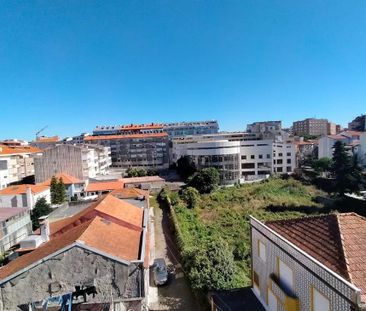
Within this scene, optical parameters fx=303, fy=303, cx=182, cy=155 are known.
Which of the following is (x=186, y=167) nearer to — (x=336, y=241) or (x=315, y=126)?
(x=336, y=241)

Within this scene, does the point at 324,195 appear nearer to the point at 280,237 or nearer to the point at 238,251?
the point at 238,251

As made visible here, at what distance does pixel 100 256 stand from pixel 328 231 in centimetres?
936

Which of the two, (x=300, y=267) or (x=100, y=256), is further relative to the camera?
(x=100, y=256)

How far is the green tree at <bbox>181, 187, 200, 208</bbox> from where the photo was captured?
41688 mm

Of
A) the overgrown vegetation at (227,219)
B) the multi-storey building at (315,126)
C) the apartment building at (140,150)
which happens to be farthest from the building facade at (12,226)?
the multi-storey building at (315,126)

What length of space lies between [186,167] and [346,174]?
28.0m

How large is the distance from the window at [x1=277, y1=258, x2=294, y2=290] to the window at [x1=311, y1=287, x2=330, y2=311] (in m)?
1.34

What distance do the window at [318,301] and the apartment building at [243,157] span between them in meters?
45.1

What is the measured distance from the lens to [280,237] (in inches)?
464

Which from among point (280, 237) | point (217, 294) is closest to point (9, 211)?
point (217, 294)

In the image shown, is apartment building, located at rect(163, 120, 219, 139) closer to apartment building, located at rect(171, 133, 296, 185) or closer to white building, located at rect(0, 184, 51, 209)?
apartment building, located at rect(171, 133, 296, 185)

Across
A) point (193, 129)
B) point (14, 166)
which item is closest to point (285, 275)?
point (14, 166)

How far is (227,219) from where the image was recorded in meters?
36.4

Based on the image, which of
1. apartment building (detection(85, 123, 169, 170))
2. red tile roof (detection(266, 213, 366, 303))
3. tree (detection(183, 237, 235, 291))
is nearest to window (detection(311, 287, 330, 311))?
red tile roof (detection(266, 213, 366, 303))
